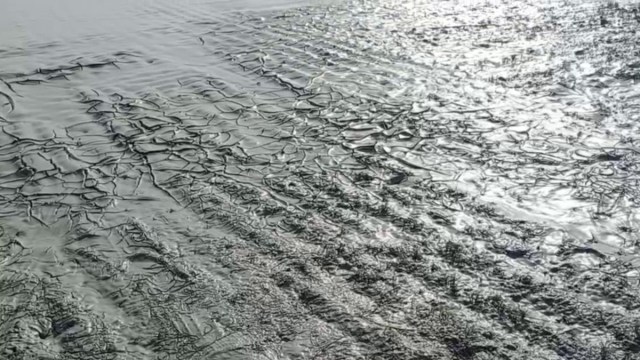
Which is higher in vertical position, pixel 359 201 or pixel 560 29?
pixel 560 29

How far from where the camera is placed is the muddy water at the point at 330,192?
3.05 meters

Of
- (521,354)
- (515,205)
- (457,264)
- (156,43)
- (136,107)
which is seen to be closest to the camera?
(521,354)

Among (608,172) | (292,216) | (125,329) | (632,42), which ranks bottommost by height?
(125,329)

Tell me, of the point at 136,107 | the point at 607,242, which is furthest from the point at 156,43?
the point at 607,242

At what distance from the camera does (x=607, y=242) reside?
3.51 meters

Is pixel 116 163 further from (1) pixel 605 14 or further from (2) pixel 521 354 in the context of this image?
(1) pixel 605 14

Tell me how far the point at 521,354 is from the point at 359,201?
1.52 meters

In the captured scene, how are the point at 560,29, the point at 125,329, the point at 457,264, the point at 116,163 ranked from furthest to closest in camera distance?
the point at 560,29 < the point at 116,163 < the point at 457,264 < the point at 125,329

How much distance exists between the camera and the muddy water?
10.0 ft

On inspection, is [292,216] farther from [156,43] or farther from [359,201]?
[156,43]

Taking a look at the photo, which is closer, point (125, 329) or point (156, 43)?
point (125, 329)

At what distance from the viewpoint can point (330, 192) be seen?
4.16 m

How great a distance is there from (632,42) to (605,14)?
96 cm

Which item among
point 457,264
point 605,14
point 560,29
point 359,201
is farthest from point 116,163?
point 605,14
